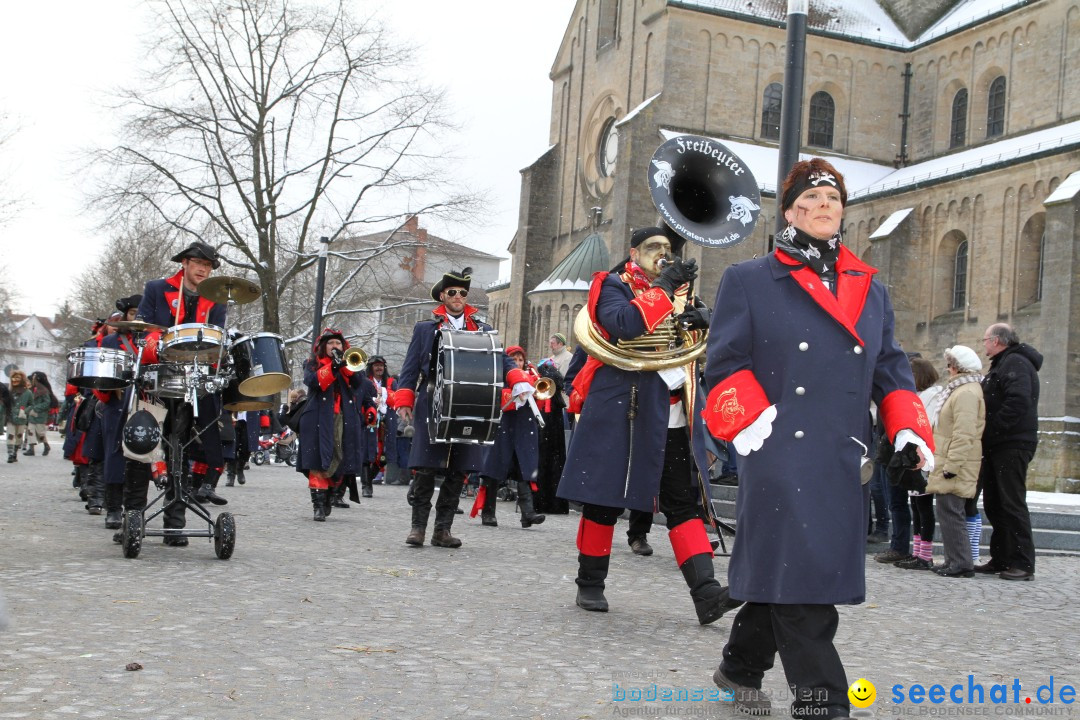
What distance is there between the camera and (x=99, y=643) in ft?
17.1

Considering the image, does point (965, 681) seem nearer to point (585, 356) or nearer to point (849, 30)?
point (585, 356)

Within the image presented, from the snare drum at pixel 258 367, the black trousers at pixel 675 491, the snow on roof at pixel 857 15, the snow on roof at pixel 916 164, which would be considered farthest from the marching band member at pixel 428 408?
the snow on roof at pixel 857 15

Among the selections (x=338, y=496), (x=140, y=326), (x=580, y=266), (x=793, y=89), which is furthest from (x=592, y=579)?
(x=580, y=266)

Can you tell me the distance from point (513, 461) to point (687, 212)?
20.2 ft

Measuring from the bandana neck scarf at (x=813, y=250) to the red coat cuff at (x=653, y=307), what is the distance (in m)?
2.11

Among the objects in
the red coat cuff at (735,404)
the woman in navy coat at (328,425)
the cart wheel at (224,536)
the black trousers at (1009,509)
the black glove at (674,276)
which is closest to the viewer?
the red coat cuff at (735,404)

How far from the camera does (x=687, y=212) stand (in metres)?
7.76

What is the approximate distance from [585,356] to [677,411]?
73cm

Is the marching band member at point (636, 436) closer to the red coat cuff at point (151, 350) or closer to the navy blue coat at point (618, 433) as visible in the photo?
the navy blue coat at point (618, 433)

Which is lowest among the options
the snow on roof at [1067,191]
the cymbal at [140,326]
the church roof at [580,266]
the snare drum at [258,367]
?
the snare drum at [258,367]

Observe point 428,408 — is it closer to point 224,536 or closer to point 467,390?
point 467,390

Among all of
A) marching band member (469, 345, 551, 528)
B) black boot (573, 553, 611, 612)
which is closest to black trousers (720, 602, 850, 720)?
black boot (573, 553, 611, 612)

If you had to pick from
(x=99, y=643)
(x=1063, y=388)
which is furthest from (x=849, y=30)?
(x=99, y=643)

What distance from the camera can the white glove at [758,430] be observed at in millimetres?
4008
